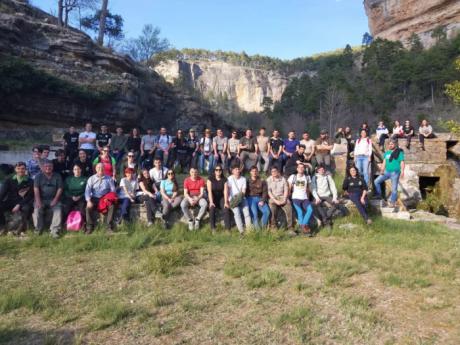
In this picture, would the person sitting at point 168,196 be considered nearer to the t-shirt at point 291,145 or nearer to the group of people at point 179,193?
the group of people at point 179,193

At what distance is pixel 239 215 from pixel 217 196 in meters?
0.72

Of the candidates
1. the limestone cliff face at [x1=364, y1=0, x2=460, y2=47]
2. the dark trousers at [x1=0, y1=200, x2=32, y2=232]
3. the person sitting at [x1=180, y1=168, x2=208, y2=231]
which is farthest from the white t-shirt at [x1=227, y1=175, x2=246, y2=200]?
the limestone cliff face at [x1=364, y1=0, x2=460, y2=47]

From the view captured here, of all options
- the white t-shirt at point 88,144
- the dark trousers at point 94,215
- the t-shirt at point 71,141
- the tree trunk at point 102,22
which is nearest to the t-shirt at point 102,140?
the white t-shirt at point 88,144

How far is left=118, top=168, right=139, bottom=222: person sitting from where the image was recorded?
7363mm

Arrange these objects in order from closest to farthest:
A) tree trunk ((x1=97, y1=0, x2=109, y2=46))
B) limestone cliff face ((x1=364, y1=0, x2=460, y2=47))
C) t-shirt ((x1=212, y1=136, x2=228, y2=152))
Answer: t-shirt ((x1=212, y1=136, x2=228, y2=152)) < tree trunk ((x1=97, y1=0, x2=109, y2=46)) < limestone cliff face ((x1=364, y1=0, x2=460, y2=47))

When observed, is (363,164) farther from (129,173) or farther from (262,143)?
(129,173)

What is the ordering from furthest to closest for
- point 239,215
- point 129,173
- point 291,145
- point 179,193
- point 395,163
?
point 291,145 → point 395,163 → point 179,193 → point 129,173 → point 239,215

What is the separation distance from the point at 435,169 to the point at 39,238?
1219 centimetres

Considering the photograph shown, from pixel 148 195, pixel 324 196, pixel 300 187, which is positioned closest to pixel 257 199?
pixel 300 187

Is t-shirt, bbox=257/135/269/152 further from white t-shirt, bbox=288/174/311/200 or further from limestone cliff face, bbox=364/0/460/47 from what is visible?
limestone cliff face, bbox=364/0/460/47

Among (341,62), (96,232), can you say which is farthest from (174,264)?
(341,62)

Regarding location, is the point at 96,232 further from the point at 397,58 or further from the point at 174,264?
the point at 397,58

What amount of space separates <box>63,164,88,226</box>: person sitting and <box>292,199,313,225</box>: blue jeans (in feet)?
15.0

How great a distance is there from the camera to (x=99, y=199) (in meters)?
7.12
